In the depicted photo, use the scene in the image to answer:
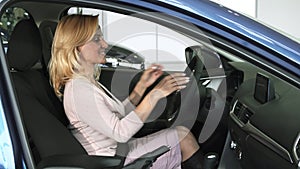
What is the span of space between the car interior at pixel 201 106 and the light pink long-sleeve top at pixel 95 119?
6 centimetres

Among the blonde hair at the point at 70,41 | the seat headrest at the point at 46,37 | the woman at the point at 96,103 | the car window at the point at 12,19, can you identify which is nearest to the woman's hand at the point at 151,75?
the woman at the point at 96,103

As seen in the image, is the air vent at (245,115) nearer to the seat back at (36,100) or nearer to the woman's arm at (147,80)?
the woman's arm at (147,80)

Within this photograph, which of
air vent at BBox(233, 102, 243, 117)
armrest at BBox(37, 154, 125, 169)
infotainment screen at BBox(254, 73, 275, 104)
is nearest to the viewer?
armrest at BBox(37, 154, 125, 169)

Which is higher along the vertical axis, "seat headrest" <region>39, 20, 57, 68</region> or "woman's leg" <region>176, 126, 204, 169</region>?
"seat headrest" <region>39, 20, 57, 68</region>

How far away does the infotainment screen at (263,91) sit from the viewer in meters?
1.60

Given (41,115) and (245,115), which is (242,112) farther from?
(41,115)

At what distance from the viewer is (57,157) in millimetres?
1425

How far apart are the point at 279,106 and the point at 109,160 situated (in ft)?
2.19

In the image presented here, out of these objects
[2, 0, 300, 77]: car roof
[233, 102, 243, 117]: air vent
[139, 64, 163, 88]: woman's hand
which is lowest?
[233, 102, 243, 117]: air vent

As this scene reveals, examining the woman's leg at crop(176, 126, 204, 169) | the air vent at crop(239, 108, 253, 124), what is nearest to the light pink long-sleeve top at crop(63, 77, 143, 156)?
the woman's leg at crop(176, 126, 204, 169)

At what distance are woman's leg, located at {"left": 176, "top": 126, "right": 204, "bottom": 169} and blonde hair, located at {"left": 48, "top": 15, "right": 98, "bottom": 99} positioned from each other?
56 cm

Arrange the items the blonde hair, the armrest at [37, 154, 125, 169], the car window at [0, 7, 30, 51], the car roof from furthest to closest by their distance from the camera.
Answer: the blonde hair, the car window at [0, 7, 30, 51], the armrest at [37, 154, 125, 169], the car roof

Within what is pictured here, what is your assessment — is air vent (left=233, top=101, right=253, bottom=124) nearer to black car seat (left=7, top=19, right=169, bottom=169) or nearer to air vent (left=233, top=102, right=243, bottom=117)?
air vent (left=233, top=102, right=243, bottom=117)

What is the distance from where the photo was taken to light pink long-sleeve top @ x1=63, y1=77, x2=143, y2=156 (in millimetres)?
1634
